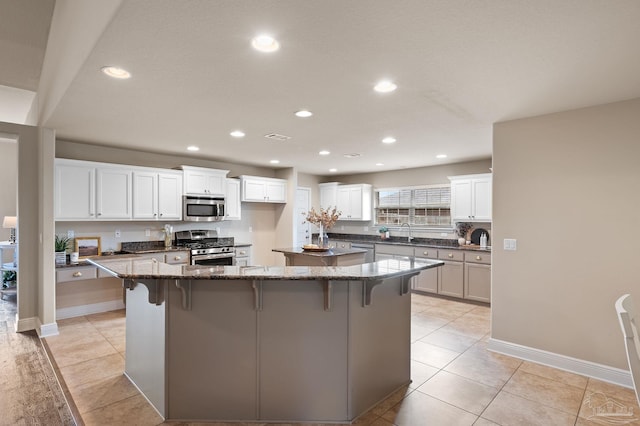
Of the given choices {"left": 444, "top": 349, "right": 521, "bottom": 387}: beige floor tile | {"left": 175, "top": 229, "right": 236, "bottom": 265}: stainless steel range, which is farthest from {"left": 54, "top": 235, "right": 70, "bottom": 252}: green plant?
{"left": 444, "top": 349, "right": 521, "bottom": 387}: beige floor tile

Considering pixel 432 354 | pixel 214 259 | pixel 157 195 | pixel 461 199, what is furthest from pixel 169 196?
pixel 461 199

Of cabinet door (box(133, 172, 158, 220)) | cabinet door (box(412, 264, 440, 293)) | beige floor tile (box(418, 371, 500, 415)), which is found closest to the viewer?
beige floor tile (box(418, 371, 500, 415))

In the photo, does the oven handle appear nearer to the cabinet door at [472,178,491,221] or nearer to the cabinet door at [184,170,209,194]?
the cabinet door at [184,170,209,194]

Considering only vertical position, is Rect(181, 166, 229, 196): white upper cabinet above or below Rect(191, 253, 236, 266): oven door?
above

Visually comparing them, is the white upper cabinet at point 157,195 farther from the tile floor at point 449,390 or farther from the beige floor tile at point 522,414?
the beige floor tile at point 522,414

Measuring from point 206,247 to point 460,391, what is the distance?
4.36 metres

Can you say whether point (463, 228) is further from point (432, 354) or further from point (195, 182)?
point (195, 182)

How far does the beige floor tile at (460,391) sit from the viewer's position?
260 cm

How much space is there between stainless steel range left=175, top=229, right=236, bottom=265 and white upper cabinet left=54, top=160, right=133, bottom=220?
1048 mm

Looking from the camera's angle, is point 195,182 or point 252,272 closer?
point 252,272

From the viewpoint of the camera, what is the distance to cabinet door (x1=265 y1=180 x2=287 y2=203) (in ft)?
22.4

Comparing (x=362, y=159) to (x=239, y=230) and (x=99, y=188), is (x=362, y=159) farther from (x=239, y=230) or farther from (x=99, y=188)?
(x=99, y=188)

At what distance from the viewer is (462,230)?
6316 millimetres

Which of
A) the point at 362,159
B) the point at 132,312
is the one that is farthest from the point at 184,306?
the point at 362,159
